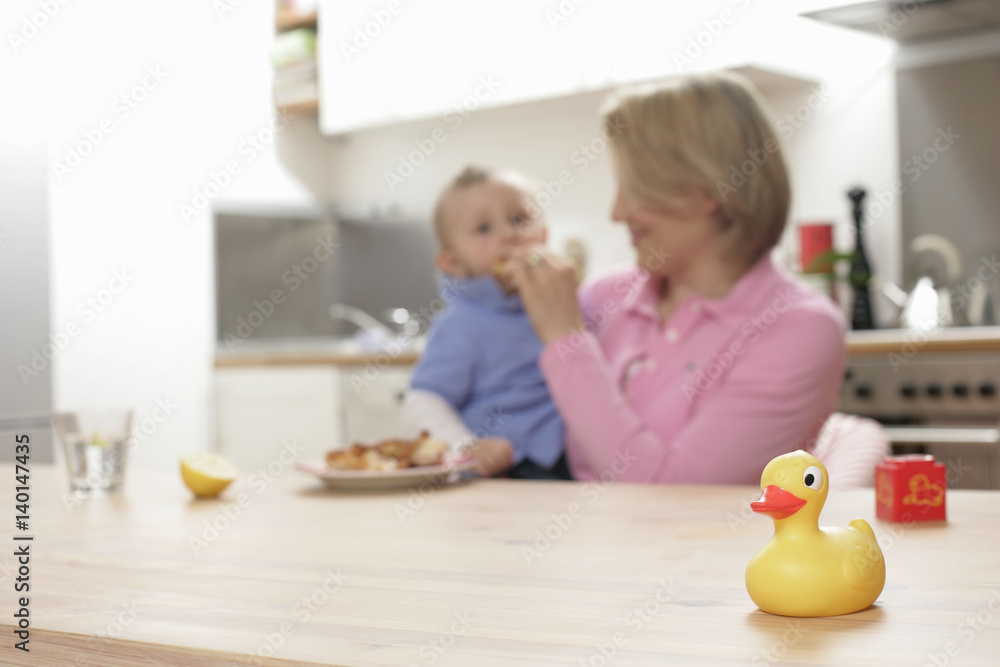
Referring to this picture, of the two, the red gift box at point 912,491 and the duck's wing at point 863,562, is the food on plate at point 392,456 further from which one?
the duck's wing at point 863,562

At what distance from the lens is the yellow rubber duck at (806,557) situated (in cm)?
63

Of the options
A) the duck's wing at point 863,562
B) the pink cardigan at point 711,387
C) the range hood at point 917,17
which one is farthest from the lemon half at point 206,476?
the range hood at point 917,17

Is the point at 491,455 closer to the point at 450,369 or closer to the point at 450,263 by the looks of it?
the point at 450,369

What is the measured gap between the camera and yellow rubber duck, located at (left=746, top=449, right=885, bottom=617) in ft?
2.07

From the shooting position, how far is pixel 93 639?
0.64m

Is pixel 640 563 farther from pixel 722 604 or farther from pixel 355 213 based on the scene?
pixel 355 213

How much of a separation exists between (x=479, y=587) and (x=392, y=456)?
614mm

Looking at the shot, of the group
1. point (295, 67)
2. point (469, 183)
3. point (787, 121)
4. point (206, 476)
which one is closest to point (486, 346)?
point (469, 183)

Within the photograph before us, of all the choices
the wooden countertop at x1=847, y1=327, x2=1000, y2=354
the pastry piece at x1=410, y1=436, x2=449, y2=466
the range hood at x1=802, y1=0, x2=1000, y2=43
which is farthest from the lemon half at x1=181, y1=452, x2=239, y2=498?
the range hood at x1=802, y1=0, x2=1000, y2=43

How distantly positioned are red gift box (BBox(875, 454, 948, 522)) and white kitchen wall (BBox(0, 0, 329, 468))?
117 inches

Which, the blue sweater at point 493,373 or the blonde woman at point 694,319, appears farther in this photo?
the blue sweater at point 493,373

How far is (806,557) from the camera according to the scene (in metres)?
0.64

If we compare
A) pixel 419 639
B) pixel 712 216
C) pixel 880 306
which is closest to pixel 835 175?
pixel 880 306

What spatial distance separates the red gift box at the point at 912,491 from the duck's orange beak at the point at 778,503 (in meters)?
0.31
